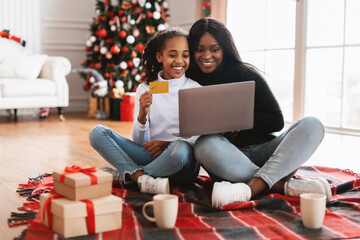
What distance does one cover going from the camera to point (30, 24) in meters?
5.52

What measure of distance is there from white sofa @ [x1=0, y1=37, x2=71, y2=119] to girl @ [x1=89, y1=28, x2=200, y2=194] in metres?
2.88

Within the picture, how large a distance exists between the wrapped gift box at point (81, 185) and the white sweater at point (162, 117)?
52 centimetres

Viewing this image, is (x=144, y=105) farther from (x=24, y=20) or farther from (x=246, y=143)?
(x=24, y=20)

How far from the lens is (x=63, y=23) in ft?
18.8

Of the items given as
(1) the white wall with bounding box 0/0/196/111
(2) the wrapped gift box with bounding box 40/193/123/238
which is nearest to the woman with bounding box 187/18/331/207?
(2) the wrapped gift box with bounding box 40/193/123/238

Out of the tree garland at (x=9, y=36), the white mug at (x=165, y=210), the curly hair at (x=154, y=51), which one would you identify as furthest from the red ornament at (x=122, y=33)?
the white mug at (x=165, y=210)

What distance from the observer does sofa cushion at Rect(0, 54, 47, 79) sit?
4.67m

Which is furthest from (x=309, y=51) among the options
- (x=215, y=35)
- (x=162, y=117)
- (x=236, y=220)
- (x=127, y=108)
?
(x=236, y=220)

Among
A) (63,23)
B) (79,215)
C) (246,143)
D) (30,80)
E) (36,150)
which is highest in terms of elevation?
(63,23)

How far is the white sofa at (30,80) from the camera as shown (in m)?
4.49

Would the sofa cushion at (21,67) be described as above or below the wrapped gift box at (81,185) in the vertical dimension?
above

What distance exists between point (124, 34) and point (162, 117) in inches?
130

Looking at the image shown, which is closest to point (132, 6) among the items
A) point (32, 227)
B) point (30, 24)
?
point (30, 24)

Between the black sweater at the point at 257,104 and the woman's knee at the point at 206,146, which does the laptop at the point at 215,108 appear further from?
the black sweater at the point at 257,104
